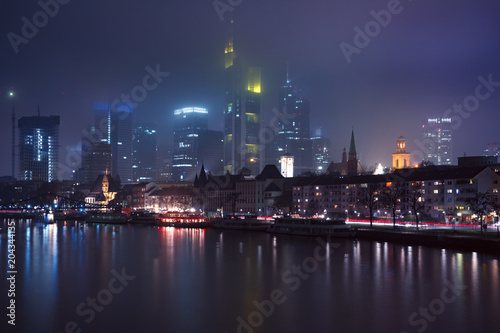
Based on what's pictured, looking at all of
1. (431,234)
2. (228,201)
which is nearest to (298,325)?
(431,234)

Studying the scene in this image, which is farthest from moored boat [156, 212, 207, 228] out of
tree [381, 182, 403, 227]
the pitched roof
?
tree [381, 182, 403, 227]

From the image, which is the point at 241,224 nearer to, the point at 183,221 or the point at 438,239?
the point at 183,221

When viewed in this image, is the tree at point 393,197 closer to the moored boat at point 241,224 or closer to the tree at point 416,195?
the tree at point 416,195

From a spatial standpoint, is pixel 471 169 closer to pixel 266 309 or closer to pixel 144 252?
pixel 144 252

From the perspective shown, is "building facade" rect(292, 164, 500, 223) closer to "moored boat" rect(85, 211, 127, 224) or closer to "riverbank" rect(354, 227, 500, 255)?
"riverbank" rect(354, 227, 500, 255)

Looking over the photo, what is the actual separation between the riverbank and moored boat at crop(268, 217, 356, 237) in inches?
101

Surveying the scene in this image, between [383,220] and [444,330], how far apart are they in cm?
6140

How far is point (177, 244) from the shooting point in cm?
6888

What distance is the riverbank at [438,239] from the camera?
5391 cm

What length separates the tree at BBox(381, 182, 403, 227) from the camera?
7922 centimetres

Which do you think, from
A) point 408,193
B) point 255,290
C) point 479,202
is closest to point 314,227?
point 408,193

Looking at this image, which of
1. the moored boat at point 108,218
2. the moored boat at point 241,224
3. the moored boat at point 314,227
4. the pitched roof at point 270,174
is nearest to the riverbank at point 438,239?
the moored boat at point 314,227

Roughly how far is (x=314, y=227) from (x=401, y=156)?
108002mm

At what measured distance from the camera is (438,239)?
59.8 m
